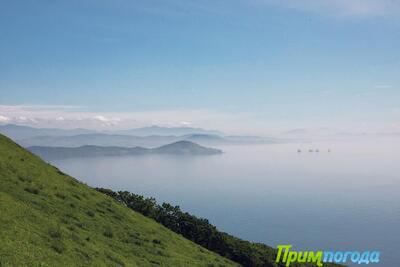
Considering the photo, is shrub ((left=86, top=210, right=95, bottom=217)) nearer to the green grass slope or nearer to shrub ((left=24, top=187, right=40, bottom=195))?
the green grass slope

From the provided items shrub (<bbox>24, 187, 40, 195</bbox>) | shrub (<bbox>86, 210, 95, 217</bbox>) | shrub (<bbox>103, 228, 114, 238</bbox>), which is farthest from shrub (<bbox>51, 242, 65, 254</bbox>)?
shrub (<bbox>86, 210, 95, 217</bbox>)

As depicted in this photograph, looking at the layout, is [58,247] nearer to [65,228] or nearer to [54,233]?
[54,233]

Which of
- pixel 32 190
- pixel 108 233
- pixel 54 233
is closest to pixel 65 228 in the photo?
pixel 54 233

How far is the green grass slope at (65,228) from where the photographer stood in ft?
64.2

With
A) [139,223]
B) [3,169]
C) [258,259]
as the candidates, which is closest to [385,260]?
[258,259]

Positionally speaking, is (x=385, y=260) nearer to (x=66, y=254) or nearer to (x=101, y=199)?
(x=101, y=199)

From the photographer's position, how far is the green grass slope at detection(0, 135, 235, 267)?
19562 millimetres

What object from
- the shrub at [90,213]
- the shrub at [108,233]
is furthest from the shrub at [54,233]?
the shrub at [90,213]

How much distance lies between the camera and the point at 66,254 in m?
20.7

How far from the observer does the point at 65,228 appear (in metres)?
26.4

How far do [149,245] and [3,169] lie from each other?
14888mm

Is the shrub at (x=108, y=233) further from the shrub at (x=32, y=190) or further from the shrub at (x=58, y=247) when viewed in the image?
the shrub at (x=58, y=247)

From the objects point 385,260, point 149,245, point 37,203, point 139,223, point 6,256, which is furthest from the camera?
point 385,260

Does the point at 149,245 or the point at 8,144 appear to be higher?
the point at 8,144
